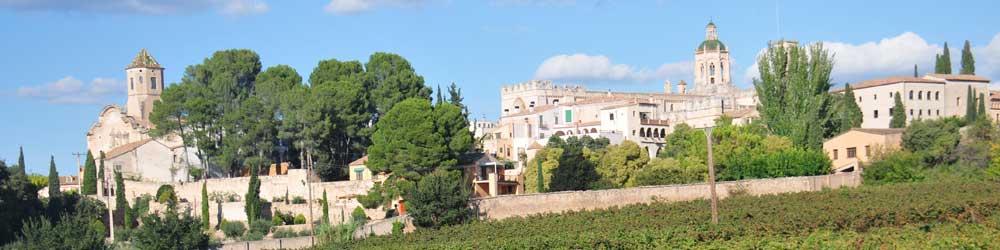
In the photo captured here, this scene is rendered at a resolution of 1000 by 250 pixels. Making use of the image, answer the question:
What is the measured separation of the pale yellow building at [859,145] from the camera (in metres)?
47.0

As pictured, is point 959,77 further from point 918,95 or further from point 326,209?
point 326,209

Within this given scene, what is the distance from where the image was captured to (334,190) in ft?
154

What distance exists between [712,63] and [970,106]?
121 ft

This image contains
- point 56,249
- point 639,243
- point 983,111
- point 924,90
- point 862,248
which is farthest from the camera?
point 924,90

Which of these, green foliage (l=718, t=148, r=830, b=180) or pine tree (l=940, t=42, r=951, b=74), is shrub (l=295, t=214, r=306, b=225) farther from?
pine tree (l=940, t=42, r=951, b=74)

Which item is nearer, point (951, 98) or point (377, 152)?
point (377, 152)

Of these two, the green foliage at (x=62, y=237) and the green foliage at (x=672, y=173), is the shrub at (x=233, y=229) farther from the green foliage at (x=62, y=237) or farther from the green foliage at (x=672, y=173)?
the green foliage at (x=672, y=173)

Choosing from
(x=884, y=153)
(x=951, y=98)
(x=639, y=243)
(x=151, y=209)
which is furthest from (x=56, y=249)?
(x=951, y=98)

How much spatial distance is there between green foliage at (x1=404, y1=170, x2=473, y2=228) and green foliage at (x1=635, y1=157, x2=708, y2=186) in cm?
842

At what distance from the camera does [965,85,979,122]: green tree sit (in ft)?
184

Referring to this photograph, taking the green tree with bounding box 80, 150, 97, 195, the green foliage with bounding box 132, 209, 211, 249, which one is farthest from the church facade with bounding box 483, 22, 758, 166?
the green foliage with bounding box 132, 209, 211, 249

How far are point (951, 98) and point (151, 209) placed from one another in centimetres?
3751

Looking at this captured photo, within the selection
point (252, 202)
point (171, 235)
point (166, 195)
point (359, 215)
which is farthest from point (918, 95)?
point (171, 235)

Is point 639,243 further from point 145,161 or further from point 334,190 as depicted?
point 145,161
